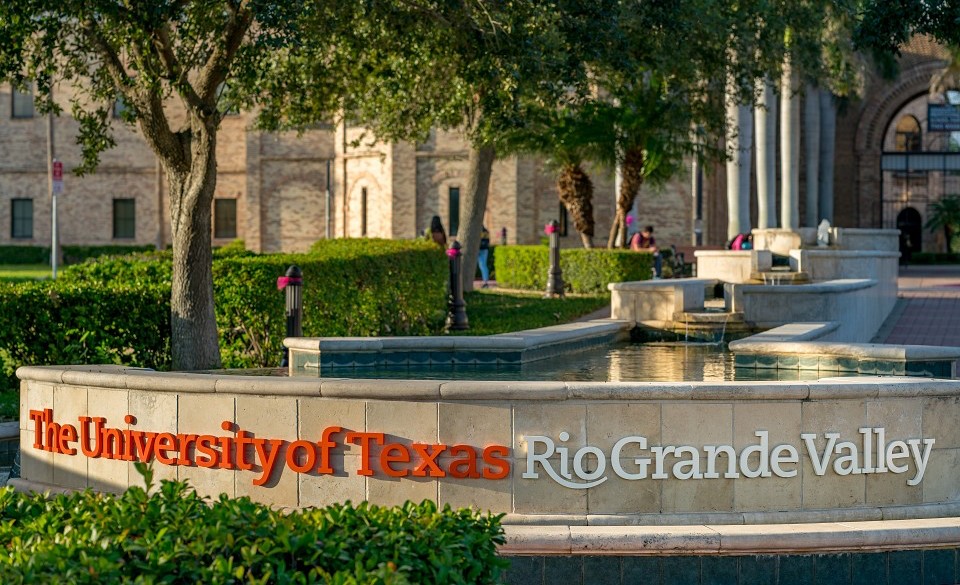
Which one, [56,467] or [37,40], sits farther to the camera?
[37,40]

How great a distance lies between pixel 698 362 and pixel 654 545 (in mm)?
5760

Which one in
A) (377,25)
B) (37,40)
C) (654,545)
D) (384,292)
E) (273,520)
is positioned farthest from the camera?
(384,292)

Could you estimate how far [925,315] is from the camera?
82.5 feet

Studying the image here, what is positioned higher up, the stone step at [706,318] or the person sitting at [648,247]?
the person sitting at [648,247]

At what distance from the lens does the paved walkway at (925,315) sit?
20.8m

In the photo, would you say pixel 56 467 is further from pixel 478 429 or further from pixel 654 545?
pixel 654 545

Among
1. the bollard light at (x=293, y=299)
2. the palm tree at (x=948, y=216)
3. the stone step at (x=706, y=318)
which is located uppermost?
the palm tree at (x=948, y=216)

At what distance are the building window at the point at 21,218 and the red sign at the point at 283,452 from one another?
4755cm

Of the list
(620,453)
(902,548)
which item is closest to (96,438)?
(620,453)

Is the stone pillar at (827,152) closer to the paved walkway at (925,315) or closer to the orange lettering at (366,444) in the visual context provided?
the paved walkway at (925,315)

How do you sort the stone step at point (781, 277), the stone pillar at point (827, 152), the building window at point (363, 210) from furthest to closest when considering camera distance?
1. the stone pillar at point (827, 152)
2. the building window at point (363, 210)
3. the stone step at point (781, 277)

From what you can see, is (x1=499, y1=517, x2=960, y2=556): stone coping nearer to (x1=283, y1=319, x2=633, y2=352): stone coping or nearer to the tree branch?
(x1=283, y1=319, x2=633, y2=352): stone coping

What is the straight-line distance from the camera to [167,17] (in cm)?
1355

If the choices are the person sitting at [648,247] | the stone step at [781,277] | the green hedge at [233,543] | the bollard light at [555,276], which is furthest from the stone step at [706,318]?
the person sitting at [648,247]
